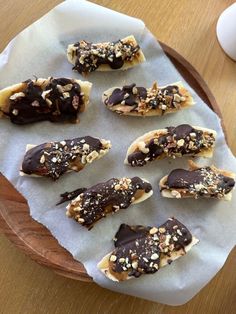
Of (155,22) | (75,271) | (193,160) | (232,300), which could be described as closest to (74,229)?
(75,271)

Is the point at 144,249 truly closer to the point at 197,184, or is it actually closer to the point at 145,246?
the point at 145,246

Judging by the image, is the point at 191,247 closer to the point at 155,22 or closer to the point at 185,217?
the point at 185,217

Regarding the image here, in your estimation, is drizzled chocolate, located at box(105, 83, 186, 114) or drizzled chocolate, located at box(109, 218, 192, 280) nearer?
drizzled chocolate, located at box(109, 218, 192, 280)

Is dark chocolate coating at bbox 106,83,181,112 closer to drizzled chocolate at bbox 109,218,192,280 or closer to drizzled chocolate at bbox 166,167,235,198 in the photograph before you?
drizzled chocolate at bbox 166,167,235,198

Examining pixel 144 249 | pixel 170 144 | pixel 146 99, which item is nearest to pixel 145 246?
pixel 144 249

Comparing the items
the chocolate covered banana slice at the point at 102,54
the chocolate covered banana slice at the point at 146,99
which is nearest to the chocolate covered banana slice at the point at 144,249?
the chocolate covered banana slice at the point at 146,99

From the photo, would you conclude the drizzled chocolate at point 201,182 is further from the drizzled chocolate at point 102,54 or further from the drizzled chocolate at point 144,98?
the drizzled chocolate at point 102,54

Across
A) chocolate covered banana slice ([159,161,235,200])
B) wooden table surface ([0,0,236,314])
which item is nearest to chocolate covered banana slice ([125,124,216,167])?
chocolate covered banana slice ([159,161,235,200])
